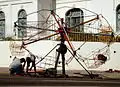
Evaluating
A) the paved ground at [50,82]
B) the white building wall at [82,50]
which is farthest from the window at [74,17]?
the paved ground at [50,82]

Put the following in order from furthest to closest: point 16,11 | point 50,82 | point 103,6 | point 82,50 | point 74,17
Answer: point 16,11
point 74,17
point 103,6
point 82,50
point 50,82

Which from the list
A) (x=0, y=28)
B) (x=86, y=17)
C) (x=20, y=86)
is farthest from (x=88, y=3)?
(x=20, y=86)

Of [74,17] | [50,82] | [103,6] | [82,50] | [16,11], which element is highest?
[16,11]

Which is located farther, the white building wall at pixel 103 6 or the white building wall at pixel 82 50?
the white building wall at pixel 103 6

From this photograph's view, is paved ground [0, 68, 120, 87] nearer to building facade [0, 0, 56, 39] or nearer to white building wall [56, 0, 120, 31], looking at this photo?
white building wall [56, 0, 120, 31]

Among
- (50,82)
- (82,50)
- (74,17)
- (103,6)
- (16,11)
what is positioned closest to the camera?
(50,82)

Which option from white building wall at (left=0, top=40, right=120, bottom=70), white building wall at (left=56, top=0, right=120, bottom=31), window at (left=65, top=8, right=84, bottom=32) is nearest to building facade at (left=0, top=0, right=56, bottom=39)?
window at (left=65, top=8, right=84, bottom=32)

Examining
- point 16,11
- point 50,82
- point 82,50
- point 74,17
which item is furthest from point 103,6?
point 50,82

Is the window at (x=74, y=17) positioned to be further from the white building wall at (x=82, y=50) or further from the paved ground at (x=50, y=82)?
the paved ground at (x=50, y=82)

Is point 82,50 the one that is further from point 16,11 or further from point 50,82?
point 16,11

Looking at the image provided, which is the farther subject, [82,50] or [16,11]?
[16,11]

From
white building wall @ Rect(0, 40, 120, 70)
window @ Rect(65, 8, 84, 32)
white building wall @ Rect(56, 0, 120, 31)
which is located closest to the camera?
white building wall @ Rect(0, 40, 120, 70)

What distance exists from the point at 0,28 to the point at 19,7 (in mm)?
2671

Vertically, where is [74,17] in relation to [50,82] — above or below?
above
